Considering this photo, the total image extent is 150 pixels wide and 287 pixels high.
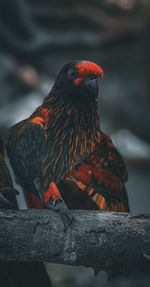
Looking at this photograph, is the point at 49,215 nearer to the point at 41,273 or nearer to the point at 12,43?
the point at 41,273

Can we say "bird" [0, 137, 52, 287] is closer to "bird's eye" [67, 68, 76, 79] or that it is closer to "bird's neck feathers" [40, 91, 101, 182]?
"bird's neck feathers" [40, 91, 101, 182]

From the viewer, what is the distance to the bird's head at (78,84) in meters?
0.84

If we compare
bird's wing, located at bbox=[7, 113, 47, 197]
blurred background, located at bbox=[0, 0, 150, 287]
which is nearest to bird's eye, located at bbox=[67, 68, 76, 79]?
bird's wing, located at bbox=[7, 113, 47, 197]

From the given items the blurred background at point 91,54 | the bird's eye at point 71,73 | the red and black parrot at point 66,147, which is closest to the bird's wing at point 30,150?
the red and black parrot at point 66,147

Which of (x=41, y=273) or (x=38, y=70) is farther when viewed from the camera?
(x=38, y=70)

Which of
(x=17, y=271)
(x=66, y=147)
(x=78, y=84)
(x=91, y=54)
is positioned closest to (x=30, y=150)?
(x=66, y=147)

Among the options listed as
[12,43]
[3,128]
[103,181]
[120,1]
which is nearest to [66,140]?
[103,181]

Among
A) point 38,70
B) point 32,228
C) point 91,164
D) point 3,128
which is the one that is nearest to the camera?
point 32,228

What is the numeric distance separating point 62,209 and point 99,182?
167 mm

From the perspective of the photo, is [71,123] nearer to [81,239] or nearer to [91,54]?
[81,239]

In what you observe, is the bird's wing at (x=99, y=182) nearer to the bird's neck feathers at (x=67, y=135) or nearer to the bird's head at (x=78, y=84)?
the bird's neck feathers at (x=67, y=135)

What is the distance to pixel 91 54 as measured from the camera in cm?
295

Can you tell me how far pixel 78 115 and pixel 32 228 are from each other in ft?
1.07

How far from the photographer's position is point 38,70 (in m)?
3.13
